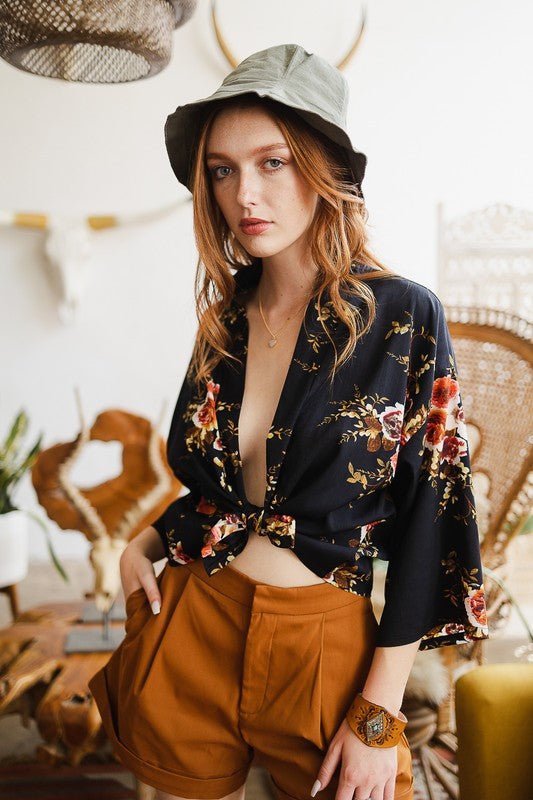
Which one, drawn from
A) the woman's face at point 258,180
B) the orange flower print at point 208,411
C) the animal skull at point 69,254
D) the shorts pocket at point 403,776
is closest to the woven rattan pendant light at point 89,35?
the woman's face at point 258,180

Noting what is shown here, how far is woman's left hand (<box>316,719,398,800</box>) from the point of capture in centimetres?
83

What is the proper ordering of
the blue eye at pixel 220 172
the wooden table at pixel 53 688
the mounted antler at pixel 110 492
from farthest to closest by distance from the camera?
the mounted antler at pixel 110 492 < the wooden table at pixel 53 688 < the blue eye at pixel 220 172

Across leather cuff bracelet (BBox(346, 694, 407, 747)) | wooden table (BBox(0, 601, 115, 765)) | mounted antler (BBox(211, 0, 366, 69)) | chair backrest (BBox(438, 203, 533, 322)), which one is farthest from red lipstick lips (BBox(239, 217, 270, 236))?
mounted antler (BBox(211, 0, 366, 69))

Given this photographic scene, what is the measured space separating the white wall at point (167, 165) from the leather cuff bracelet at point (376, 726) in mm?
2888

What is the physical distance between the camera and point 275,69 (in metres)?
0.90

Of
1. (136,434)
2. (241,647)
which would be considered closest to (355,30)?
(136,434)

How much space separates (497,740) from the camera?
1.05 m

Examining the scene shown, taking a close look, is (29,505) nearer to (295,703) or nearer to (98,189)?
(98,189)

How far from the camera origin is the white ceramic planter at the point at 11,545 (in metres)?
1.95

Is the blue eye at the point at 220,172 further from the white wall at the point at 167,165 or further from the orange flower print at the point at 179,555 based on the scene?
the white wall at the point at 167,165

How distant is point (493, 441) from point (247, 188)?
1.16 m

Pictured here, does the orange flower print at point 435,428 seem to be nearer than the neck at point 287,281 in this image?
Yes

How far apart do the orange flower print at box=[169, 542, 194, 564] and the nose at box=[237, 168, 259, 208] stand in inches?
18.1

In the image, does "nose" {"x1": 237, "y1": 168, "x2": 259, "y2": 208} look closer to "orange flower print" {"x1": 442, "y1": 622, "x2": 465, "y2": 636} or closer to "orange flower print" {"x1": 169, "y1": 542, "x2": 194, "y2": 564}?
"orange flower print" {"x1": 169, "y1": 542, "x2": 194, "y2": 564}
